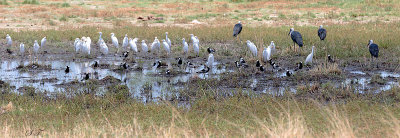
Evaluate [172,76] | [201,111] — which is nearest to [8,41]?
[172,76]

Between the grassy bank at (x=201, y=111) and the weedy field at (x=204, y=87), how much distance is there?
3cm

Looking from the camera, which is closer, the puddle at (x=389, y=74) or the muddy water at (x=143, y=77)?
the muddy water at (x=143, y=77)

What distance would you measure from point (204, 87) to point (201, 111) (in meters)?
2.42

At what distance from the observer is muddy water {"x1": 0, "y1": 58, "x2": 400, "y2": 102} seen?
1135 centimetres

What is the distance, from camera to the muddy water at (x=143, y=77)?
1135 centimetres

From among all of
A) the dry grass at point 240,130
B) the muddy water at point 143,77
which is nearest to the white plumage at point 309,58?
the muddy water at point 143,77

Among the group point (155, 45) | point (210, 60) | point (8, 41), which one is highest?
point (8, 41)

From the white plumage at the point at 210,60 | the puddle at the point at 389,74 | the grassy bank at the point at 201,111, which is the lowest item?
the grassy bank at the point at 201,111

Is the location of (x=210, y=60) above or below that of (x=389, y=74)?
above

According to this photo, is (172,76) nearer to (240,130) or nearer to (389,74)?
(389,74)

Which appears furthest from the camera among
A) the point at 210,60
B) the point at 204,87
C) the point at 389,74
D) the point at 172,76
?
the point at 210,60

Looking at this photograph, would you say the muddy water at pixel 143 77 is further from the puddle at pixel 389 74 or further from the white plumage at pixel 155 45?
the white plumage at pixel 155 45

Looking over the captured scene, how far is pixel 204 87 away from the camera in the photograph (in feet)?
37.7

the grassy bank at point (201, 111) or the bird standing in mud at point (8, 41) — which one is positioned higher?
the bird standing in mud at point (8, 41)
